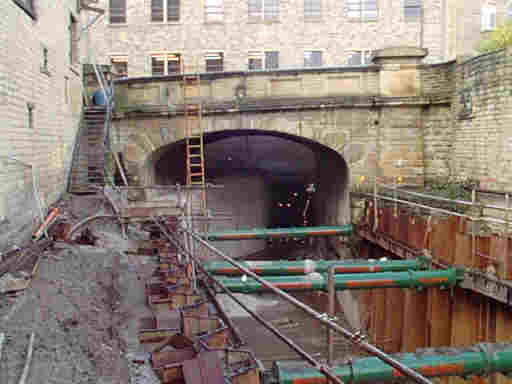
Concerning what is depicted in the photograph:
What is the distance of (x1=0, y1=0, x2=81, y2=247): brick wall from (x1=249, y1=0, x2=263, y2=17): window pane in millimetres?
12958

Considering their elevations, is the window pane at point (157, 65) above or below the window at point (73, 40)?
above

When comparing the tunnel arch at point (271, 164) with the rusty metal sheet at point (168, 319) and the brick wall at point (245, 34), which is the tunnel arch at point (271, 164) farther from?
the rusty metal sheet at point (168, 319)

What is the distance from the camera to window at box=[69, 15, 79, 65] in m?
16.3

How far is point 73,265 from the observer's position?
803 cm

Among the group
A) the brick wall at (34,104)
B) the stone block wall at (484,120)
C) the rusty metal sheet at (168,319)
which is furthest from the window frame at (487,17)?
the rusty metal sheet at (168,319)

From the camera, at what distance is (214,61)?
89.4ft

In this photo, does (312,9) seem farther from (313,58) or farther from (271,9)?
(313,58)

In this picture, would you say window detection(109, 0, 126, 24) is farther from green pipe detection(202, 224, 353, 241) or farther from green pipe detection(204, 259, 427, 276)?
green pipe detection(204, 259, 427, 276)

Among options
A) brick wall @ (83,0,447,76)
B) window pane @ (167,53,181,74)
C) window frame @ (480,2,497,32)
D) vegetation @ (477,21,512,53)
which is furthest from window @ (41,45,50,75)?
window frame @ (480,2,497,32)

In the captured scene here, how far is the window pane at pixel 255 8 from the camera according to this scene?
27.1 metres

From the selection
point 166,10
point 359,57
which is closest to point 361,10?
point 359,57

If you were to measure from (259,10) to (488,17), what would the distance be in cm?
1337

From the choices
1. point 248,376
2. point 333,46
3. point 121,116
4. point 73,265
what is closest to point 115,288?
point 73,265

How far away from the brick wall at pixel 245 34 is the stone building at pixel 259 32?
0.05 metres
